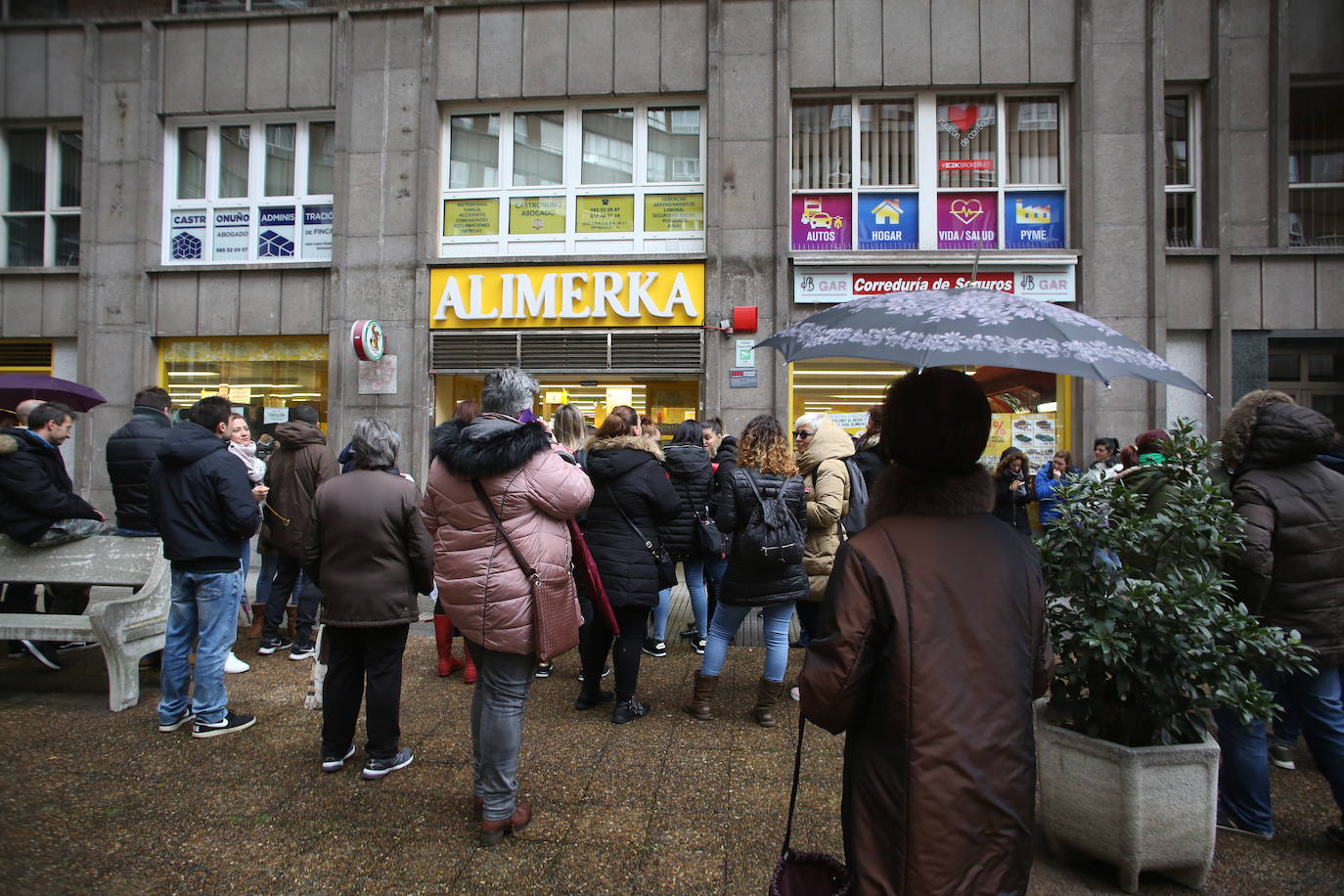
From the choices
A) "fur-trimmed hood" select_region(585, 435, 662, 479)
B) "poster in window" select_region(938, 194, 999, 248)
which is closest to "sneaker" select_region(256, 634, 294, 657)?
"fur-trimmed hood" select_region(585, 435, 662, 479)

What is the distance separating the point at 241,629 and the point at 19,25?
428 inches

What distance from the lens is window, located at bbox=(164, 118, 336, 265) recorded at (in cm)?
1135

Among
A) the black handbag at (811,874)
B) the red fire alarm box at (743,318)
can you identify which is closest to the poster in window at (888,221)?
the red fire alarm box at (743,318)

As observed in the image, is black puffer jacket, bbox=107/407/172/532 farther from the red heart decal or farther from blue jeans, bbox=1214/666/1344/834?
the red heart decal

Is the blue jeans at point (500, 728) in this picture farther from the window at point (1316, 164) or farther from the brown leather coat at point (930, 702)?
the window at point (1316, 164)

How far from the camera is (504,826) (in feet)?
10.9

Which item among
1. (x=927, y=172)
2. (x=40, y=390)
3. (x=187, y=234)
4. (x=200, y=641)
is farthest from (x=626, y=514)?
(x=187, y=234)

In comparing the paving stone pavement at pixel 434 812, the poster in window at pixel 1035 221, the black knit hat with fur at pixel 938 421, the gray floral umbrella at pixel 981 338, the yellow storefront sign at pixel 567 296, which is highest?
the poster in window at pixel 1035 221

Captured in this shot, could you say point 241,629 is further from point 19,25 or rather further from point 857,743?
point 19,25

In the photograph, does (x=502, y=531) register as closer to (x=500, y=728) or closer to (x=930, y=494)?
(x=500, y=728)

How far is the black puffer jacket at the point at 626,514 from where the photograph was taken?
15.2 ft

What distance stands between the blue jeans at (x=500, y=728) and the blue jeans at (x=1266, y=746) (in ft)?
10.1

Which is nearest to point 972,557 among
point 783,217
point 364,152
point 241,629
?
point 241,629

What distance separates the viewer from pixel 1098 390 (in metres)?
9.86
